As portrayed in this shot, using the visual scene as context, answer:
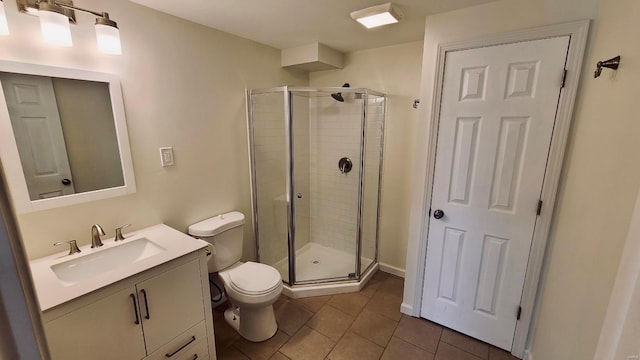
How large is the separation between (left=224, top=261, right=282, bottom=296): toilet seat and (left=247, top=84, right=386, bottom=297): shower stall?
498 mm

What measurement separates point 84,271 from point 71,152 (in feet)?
2.11

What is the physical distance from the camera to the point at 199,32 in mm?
1954

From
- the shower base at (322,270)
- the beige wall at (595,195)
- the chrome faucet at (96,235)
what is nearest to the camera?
the beige wall at (595,195)

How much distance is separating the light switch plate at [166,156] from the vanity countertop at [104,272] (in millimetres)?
426

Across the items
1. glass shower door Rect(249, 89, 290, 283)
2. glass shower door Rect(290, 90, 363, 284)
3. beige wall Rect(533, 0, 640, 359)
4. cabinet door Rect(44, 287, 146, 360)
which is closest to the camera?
beige wall Rect(533, 0, 640, 359)

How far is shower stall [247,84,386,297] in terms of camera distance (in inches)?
95.6

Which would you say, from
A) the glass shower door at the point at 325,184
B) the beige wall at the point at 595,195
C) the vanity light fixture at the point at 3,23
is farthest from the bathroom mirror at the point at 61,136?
the beige wall at the point at 595,195

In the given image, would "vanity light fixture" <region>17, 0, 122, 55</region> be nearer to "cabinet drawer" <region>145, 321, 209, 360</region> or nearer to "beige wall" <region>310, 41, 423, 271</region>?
"cabinet drawer" <region>145, 321, 209, 360</region>

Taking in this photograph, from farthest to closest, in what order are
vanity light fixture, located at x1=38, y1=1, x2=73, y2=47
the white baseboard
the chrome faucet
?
the white baseboard, the chrome faucet, vanity light fixture, located at x1=38, y1=1, x2=73, y2=47

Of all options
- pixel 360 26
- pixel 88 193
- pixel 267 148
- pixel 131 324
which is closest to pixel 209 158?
pixel 267 148

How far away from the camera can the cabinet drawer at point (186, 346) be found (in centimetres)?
143

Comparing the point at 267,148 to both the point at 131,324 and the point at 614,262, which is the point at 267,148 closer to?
the point at 131,324

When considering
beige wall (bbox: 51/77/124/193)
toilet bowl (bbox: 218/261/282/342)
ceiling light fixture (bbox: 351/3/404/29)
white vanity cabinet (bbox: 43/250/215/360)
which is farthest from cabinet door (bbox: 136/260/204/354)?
ceiling light fixture (bbox: 351/3/404/29)

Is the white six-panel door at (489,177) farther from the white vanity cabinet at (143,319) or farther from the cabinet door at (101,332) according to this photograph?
the cabinet door at (101,332)
